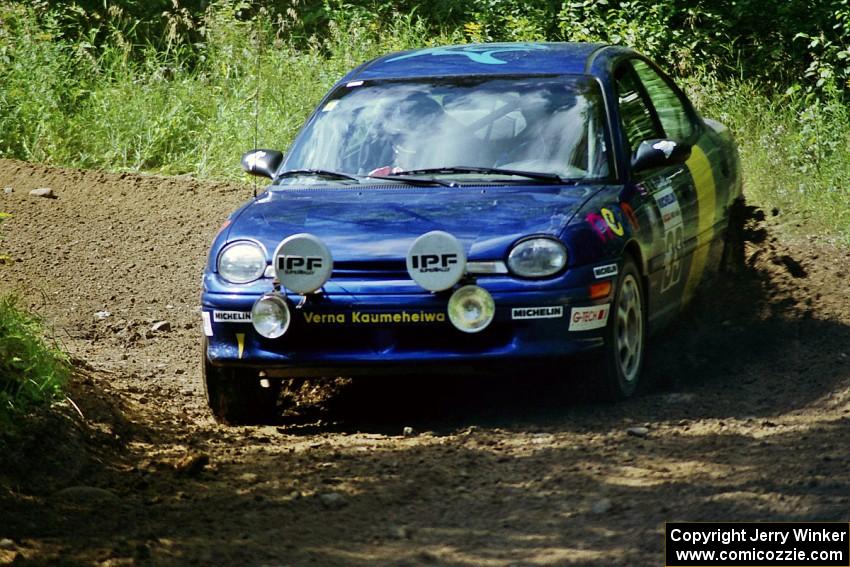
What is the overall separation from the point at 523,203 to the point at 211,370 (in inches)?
60.7

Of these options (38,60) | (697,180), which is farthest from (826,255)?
(38,60)

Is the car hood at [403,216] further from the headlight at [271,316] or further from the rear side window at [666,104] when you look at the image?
the rear side window at [666,104]

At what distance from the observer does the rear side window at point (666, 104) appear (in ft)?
27.0

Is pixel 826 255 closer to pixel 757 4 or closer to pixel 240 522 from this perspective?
pixel 757 4

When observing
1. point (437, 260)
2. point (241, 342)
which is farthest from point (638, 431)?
point (241, 342)

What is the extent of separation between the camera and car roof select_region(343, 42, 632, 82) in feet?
25.2

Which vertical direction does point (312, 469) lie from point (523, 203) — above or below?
below

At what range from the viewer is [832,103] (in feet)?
40.2

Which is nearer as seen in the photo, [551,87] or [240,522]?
[240,522]

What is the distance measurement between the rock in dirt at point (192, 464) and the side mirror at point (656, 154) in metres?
2.52

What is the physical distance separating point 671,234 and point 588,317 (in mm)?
1266

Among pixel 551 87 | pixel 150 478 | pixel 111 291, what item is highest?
pixel 551 87

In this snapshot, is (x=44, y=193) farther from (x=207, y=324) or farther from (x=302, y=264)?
(x=302, y=264)

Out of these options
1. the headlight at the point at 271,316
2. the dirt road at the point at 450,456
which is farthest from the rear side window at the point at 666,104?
the headlight at the point at 271,316
